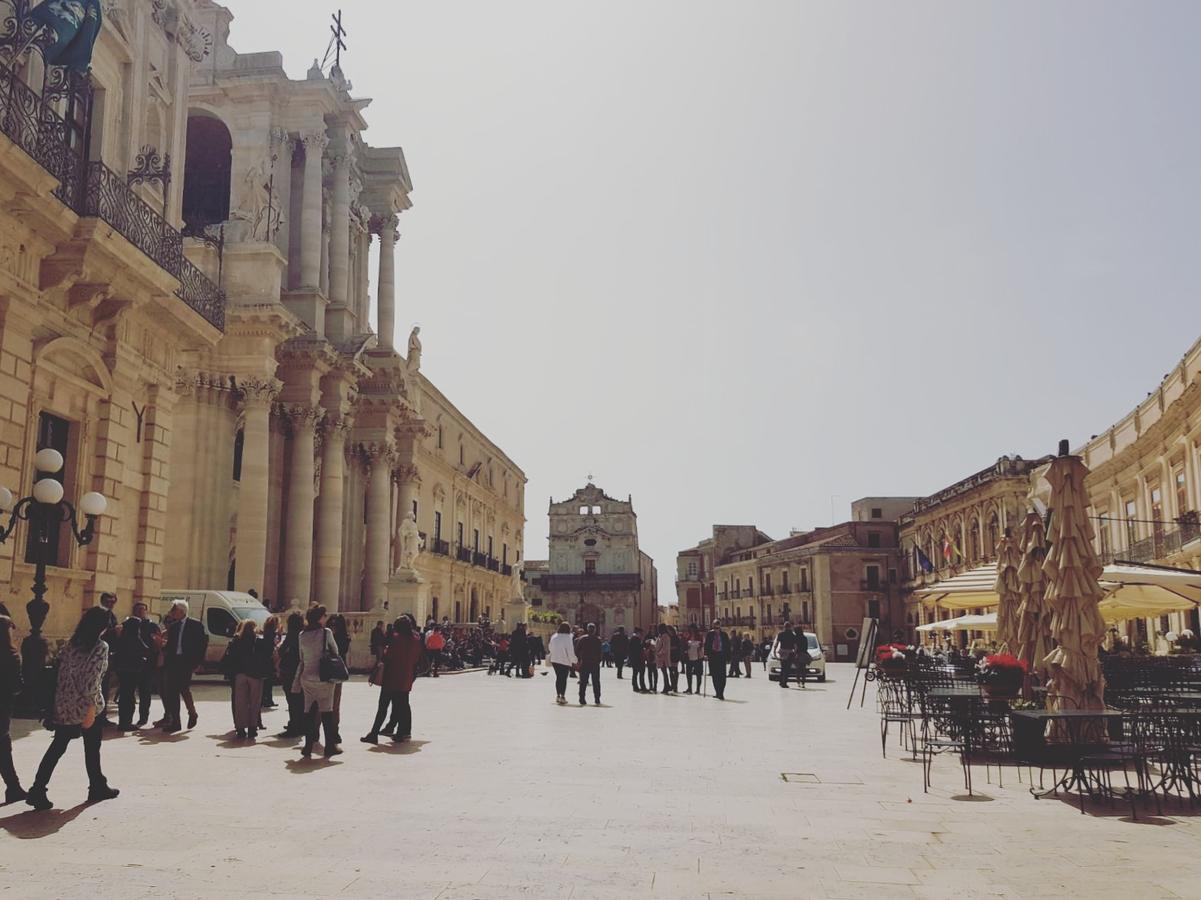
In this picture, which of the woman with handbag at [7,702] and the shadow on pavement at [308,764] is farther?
the shadow on pavement at [308,764]

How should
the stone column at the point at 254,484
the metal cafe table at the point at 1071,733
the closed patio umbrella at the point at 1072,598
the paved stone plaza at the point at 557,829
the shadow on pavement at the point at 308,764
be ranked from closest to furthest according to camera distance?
the paved stone plaza at the point at 557,829
the metal cafe table at the point at 1071,733
the shadow on pavement at the point at 308,764
the closed patio umbrella at the point at 1072,598
the stone column at the point at 254,484

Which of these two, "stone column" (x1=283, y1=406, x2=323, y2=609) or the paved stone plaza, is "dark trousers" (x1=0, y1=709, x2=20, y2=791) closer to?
the paved stone plaza

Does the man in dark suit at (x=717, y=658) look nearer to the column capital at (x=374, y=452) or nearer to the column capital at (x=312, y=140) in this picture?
the column capital at (x=374, y=452)

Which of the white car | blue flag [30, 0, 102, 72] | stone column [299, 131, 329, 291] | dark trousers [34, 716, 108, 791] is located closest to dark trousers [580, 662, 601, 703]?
the white car

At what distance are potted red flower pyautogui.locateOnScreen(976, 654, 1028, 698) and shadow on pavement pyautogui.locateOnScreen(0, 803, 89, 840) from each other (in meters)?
8.14

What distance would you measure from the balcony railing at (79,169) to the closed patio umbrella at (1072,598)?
38.4 feet

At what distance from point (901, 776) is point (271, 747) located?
6.38 meters

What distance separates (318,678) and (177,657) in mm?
2925

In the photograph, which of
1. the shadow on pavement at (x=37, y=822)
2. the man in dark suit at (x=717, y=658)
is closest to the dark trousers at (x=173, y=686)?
the shadow on pavement at (x=37, y=822)

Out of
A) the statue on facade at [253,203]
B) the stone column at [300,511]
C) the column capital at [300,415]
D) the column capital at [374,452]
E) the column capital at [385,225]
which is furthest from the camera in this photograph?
the column capital at [385,225]

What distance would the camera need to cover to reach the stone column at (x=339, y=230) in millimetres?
32844

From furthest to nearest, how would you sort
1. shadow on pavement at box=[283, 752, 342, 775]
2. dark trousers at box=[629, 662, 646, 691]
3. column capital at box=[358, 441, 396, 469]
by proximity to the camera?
column capital at box=[358, 441, 396, 469] → dark trousers at box=[629, 662, 646, 691] → shadow on pavement at box=[283, 752, 342, 775]

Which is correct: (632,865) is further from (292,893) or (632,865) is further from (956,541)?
(956,541)

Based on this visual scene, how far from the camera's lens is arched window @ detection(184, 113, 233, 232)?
3189cm
